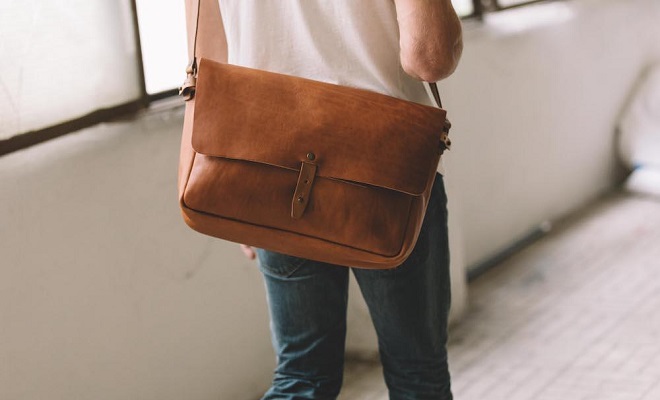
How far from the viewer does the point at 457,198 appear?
9.09 feet

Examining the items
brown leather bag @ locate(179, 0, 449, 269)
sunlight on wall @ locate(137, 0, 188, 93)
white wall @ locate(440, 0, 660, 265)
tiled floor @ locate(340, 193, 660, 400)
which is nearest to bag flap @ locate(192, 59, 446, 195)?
brown leather bag @ locate(179, 0, 449, 269)

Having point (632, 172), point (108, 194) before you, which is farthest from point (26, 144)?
point (632, 172)

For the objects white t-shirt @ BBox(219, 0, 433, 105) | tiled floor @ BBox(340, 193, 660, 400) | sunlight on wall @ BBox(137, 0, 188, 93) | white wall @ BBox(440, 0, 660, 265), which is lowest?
tiled floor @ BBox(340, 193, 660, 400)

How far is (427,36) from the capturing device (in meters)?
1.22

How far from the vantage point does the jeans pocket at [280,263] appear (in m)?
1.42

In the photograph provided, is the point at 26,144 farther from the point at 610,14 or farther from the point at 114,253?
the point at 610,14

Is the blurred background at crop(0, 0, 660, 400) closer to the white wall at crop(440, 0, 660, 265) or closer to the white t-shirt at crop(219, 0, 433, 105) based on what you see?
the white wall at crop(440, 0, 660, 265)

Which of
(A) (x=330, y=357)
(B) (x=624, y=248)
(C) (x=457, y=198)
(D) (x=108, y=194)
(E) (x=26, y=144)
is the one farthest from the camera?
(B) (x=624, y=248)

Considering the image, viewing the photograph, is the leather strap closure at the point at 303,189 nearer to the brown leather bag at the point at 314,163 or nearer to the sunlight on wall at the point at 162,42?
the brown leather bag at the point at 314,163

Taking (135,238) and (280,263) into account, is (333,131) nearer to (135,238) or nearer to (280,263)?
(280,263)

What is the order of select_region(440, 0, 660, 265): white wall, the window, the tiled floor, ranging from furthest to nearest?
1. select_region(440, 0, 660, 265): white wall
2. the tiled floor
3. the window

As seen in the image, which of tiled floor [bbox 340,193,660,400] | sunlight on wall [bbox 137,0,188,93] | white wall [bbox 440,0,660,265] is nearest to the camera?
sunlight on wall [bbox 137,0,188,93]

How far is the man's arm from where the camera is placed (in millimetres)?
1208

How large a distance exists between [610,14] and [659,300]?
150 cm
